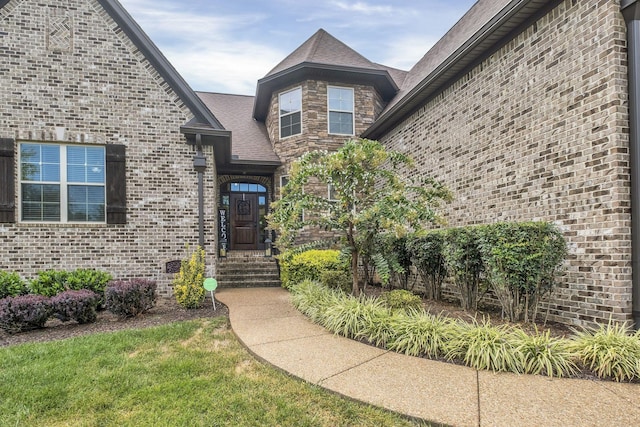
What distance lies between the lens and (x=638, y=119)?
13.0 feet

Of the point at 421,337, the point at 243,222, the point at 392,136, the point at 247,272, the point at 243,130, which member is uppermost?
the point at 243,130

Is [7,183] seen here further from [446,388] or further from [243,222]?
[446,388]

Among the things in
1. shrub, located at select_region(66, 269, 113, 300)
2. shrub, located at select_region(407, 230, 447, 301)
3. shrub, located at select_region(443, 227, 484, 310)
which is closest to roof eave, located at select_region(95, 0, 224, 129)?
shrub, located at select_region(66, 269, 113, 300)

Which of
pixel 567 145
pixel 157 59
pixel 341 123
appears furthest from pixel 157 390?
pixel 341 123

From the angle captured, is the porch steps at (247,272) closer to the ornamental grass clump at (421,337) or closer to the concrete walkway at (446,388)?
the concrete walkway at (446,388)

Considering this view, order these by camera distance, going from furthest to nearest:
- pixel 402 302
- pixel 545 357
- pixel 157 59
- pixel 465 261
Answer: pixel 157 59, pixel 465 261, pixel 402 302, pixel 545 357

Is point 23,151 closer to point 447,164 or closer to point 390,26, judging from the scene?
point 447,164

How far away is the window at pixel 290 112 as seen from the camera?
1129 centimetres

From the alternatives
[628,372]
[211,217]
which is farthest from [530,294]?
[211,217]

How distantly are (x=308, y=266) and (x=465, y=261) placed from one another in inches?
149

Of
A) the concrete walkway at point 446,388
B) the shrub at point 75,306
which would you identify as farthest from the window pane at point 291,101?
the concrete walkway at point 446,388

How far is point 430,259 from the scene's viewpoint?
246 inches

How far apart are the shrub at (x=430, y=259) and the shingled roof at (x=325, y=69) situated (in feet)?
21.1

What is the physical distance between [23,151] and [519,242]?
9.13 metres
